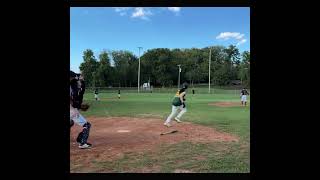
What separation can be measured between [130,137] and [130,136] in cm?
16

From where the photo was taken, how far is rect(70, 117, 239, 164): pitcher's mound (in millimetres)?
9305

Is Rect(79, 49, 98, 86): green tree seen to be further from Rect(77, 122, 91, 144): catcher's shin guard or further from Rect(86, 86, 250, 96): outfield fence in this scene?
Rect(77, 122, 91, 144): catcher's shin guard

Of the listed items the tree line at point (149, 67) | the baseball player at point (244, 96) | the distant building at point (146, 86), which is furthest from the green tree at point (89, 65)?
the baseball player at point (244, 96)

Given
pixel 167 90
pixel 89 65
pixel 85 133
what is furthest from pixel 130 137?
pixel 167 90

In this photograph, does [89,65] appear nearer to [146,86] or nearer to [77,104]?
[146,86]

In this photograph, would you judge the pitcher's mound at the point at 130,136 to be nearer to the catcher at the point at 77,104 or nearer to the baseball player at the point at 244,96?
the catcher at the point at 77,104

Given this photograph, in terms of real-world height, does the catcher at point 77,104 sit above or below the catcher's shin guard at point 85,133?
above

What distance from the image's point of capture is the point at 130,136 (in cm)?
1127

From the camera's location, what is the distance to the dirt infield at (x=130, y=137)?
923 centimetres
